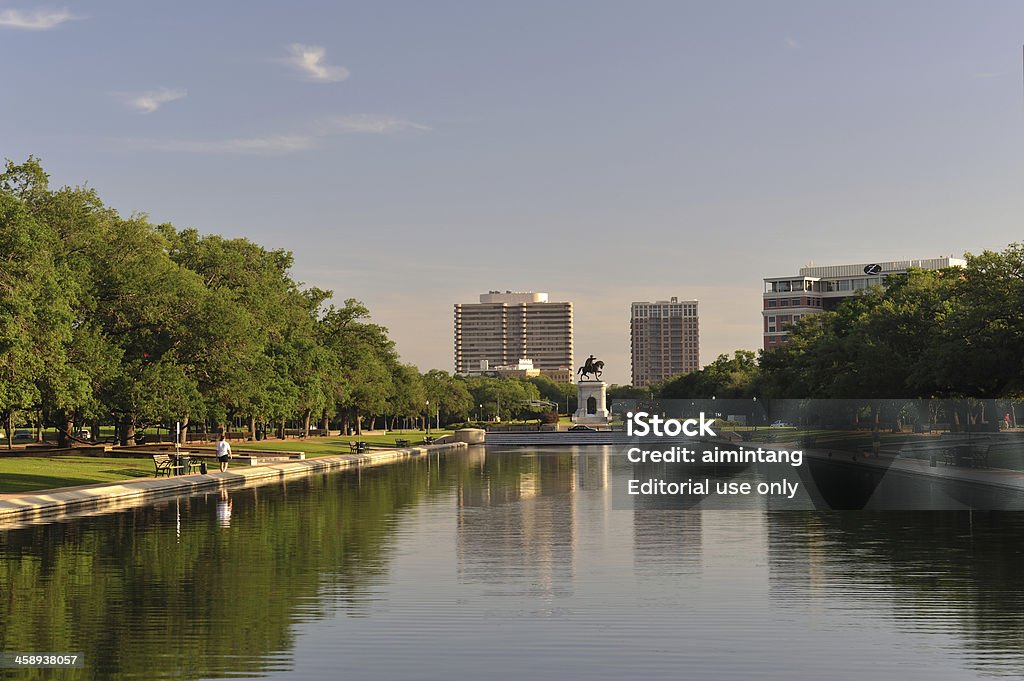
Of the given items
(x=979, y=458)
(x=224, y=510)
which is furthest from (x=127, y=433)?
(x=979, y=458)

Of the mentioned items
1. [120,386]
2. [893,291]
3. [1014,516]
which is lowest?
[1014,516]

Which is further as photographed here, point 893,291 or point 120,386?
point 893,291

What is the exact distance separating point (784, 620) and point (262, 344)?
60.2 meters

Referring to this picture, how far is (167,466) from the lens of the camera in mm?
51250

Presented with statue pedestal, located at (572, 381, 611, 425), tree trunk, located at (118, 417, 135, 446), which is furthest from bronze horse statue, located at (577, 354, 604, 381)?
tree trunk, located at (118, 417, 135, 446)

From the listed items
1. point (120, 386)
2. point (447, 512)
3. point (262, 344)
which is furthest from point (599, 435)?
point (447, 512)

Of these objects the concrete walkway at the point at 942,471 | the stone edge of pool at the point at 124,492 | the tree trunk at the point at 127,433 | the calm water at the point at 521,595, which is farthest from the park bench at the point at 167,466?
the concrete walkway at the point at 942,471

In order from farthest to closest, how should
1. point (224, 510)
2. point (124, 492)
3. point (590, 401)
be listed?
point (590, 401) → point (124, 492) → point (224, 510)

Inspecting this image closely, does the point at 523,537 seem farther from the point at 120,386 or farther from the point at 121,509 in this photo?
the point at 120,386

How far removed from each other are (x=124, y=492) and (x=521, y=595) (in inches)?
1032

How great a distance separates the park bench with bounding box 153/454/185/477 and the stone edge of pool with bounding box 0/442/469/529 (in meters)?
0.87

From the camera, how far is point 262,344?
73.7 meters

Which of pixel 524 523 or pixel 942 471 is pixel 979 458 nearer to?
pixel 942 471

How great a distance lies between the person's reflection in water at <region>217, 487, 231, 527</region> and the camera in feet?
106
